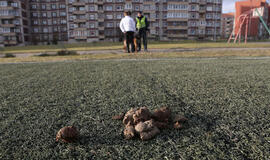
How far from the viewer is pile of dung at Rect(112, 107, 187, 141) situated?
1.14 meters

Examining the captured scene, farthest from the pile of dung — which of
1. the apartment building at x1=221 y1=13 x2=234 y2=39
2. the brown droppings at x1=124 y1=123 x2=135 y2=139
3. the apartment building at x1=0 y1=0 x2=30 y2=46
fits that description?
the apartment building at x1=221 y1=13 x2=234 y2=39

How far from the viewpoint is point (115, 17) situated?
5622 cm

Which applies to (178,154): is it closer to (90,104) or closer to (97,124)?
(97,124)

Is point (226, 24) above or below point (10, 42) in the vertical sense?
above

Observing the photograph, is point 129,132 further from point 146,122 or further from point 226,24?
point 226,24

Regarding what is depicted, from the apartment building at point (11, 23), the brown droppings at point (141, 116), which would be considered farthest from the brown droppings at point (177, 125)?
the apartment building at point (11, 23)

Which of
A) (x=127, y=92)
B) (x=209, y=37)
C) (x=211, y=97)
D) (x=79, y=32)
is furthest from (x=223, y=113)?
(x=209, y=37)

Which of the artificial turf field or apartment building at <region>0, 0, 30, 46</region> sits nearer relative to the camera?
the artificial turf field

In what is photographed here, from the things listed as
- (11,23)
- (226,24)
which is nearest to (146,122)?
(11,23)

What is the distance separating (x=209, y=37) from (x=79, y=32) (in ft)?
125

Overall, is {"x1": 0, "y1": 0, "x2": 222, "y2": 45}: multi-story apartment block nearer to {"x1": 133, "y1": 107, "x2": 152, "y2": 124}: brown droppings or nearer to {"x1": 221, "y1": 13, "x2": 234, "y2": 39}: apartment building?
{"x1": 133, "y1": 107, "x2": 152, "y2": 124}: brown droppings

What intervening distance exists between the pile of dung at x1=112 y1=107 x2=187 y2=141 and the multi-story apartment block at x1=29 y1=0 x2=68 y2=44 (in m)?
64.4

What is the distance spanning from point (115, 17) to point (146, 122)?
5804 cm

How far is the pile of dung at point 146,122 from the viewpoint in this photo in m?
1.14
